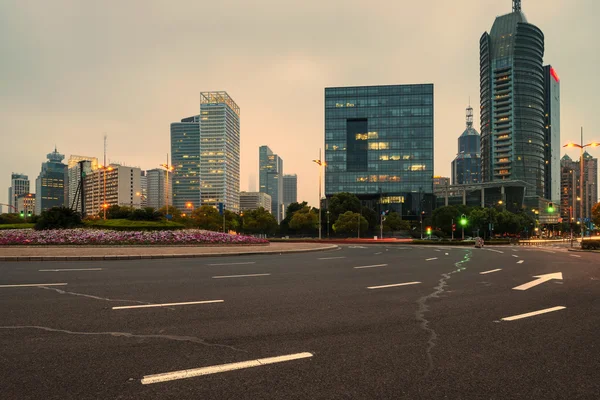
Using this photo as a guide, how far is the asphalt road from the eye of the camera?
352cm

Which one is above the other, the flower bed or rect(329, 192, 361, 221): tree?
rect(329, 192, 361, 221): tree

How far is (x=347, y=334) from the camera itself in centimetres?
527

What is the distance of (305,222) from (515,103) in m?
151

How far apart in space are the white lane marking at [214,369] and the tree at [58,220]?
30.4 metres

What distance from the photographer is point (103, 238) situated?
80.7 feet

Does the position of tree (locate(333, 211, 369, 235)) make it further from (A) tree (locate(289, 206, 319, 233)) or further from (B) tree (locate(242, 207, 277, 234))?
(B) tree (locate(242, 207, 277, 234))

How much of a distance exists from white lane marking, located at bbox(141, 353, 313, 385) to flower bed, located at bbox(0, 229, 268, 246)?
23480mm

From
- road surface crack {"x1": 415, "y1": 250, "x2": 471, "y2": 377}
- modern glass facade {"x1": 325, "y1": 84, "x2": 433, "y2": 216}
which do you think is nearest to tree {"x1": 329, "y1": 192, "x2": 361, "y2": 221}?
modern glass facade {"x1": 325, "y1": 84, "x2": 433, "y2": 216}

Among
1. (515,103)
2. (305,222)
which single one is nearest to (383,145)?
(305,222)

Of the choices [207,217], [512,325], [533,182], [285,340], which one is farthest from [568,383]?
[533,182]

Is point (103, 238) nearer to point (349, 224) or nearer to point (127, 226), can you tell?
point (127, 226)

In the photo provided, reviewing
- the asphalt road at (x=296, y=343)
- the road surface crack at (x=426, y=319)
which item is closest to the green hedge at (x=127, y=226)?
the asphalt road at (x=296, y=343)

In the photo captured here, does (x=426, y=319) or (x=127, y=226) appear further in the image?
(x=127, y=226)

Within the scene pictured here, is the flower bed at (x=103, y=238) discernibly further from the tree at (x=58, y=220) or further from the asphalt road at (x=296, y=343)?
the asphalt road at (x=296, y=343)
